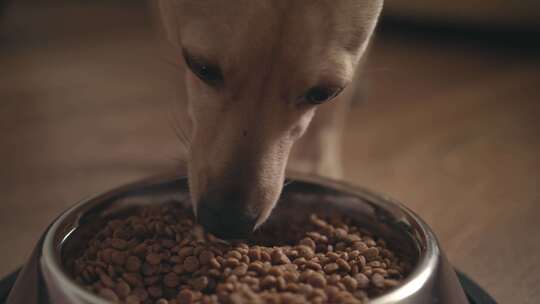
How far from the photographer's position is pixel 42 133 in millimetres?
2199

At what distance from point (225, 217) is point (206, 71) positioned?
0.99 feet

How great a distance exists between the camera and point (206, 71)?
44.9 inches

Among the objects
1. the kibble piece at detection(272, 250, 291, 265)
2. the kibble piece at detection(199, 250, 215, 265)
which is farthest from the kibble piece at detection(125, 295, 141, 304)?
the kibble piece at detection(272, 250, 291, 265)

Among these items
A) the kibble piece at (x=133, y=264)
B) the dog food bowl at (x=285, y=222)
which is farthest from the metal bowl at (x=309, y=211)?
the kibble piece at (x=133, y=264)

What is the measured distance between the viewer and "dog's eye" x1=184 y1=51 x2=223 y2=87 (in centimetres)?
112

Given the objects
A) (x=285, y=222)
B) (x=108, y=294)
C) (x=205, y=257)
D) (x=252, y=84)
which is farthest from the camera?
(x=285, y=222)

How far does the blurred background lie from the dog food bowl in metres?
0.35

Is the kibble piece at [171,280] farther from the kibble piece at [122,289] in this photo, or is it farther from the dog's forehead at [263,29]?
the dog's forehead at [263,29]

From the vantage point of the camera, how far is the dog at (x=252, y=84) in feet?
3.43

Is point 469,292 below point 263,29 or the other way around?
below

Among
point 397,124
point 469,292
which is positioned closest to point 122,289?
point 469,292

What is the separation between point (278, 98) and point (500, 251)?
2.41 feet

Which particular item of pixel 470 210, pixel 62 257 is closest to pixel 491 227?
pixel 470 210

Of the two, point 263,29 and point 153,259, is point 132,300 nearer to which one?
point 153,259
